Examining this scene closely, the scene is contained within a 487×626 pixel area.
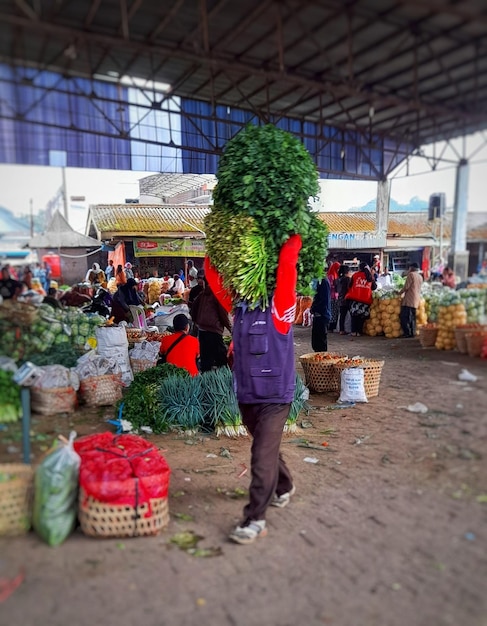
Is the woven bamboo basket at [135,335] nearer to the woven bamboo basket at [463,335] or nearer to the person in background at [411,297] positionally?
the person in background at [411,297]

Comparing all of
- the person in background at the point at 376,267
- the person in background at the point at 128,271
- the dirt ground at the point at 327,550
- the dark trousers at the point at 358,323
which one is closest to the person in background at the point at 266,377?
the dirt ground at the point at 327,550

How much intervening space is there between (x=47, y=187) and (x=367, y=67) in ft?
8.21

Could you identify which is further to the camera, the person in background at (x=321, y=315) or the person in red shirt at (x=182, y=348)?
the person in background at (x=321, y=315)

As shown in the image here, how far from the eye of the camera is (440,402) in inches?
134

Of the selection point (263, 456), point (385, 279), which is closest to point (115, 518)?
point (263, 456)

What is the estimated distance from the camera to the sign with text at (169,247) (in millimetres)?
5238

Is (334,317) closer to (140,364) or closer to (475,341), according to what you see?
(140,364)

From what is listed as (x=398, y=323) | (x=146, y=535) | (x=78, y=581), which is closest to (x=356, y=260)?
(x=398, y=323)

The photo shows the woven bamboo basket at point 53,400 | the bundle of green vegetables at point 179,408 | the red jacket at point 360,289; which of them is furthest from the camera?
the red jacket at point 360,289

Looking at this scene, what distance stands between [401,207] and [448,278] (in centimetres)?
89

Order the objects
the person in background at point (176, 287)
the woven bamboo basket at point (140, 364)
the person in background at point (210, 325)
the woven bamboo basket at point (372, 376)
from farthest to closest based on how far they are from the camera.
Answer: the woven bamboo basket at point (140, 364) < the person in background at point (210, 325) < the person in background at point (176, 287) < the woven bamboo basket at point (372, 376)

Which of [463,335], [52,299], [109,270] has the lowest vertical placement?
[463,335]

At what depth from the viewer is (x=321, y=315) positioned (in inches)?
313

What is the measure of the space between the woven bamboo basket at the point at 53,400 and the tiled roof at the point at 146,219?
4.96ft
